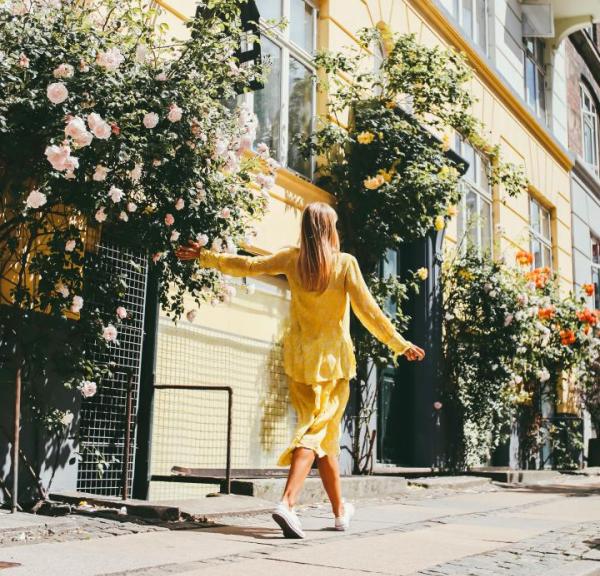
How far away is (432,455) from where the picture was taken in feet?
39.3

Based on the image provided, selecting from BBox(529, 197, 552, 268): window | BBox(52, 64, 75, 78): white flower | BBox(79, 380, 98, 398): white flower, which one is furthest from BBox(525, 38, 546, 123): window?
BBox(52, 64, 75, 78): white flower

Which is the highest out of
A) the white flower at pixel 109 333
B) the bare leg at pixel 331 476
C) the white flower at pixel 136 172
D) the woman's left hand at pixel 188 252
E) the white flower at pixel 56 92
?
the white flower at pixel 56 92

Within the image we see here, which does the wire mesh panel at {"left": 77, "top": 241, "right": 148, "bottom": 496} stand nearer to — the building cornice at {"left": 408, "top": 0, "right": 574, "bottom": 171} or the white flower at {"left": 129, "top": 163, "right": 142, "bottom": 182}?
the white flower at {"left": 129, "top": 163, "right": 142, "bottom": 182}

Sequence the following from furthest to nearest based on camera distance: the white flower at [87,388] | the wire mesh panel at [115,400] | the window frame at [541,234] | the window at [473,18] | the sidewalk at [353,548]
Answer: the window frame at [541,234]
the window at [473,18]
the wire mesh panel at [115,400]
the white flower at [87,388]
the sidewalk at [353,548]

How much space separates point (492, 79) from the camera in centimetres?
1550

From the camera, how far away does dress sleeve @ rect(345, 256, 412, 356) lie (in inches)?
214

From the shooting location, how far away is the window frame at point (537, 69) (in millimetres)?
18125

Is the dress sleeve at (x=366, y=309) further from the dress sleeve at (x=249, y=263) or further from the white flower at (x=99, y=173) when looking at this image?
the white flower at (x=99, y=173)

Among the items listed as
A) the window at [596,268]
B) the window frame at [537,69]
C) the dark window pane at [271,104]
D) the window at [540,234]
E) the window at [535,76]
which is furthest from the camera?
the window at [596,268]

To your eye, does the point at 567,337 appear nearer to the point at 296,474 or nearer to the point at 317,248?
the point at 317,248

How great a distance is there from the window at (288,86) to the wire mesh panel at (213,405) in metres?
2.23

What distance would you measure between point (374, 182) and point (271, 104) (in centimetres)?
144

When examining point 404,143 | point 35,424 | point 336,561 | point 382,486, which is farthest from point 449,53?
point 336,561

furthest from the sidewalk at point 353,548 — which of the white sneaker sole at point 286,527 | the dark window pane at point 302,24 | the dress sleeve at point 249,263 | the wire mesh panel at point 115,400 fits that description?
the dark window pane at point 302,24
